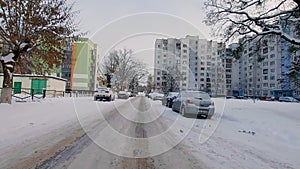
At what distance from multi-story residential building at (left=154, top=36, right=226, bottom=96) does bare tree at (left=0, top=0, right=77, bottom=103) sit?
25.0 meters

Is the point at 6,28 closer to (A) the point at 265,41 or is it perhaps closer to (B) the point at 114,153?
(B) the point at 114,153

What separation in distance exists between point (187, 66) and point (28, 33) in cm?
7382

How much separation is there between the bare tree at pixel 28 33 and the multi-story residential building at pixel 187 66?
2502 cm

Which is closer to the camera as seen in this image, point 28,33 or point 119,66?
point 28,33

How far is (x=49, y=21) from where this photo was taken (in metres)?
15.9

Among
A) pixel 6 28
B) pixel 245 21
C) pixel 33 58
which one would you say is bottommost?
pixel 33 58

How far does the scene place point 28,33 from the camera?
50.2ft

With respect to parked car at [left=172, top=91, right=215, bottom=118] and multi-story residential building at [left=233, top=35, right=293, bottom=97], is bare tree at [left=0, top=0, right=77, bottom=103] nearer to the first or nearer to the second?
parked car at [left=172, top=91, right=215, bottom=118]

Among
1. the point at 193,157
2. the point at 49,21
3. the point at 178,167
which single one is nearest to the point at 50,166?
the point at 178,167

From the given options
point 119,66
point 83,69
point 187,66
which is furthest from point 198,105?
point 187,66

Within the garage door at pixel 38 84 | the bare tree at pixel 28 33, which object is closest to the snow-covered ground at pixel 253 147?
the bare tree at pixel 28 33

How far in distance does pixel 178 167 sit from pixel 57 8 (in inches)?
595

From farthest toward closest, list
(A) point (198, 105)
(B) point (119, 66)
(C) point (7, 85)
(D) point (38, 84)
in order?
(B) point (119, 66), (D) point (38, 84), (C) point (7, 85), (A) point (198, 105)

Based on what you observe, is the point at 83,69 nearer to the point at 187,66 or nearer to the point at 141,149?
the point at 187,66
